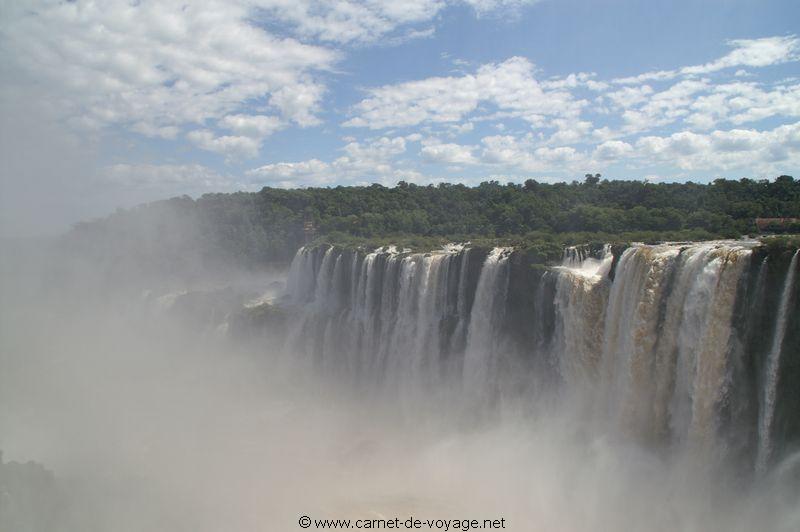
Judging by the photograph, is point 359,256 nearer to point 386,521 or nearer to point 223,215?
point 386,521

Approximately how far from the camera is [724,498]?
972cm

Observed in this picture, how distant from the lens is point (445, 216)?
38.2m

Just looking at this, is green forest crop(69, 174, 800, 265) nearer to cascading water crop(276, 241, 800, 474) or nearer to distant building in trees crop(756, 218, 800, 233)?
distant building in trees crop(756, 218, 800, 233)

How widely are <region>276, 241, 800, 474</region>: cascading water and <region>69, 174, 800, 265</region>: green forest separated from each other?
2194mm

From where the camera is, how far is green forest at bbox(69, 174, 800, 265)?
68.5ft

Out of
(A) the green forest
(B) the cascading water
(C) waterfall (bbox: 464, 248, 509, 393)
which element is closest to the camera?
(B) the cascading water

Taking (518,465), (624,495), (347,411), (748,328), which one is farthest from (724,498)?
(347,411)

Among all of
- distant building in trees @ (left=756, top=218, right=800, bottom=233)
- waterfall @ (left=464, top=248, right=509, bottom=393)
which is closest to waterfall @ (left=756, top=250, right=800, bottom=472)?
waterfall @ (left=464, top=248, right=509, bottom=393)

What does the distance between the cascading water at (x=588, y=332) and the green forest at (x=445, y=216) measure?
86.4 inches

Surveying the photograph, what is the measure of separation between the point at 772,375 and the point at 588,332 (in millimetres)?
4588

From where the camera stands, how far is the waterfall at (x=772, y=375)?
8.91 metres

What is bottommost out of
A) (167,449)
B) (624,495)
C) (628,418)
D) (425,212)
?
(167,449)

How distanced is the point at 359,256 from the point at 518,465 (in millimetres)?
11762

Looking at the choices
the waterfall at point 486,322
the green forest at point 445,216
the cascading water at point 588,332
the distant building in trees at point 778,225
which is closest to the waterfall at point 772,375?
the cascading water at point 588,332
